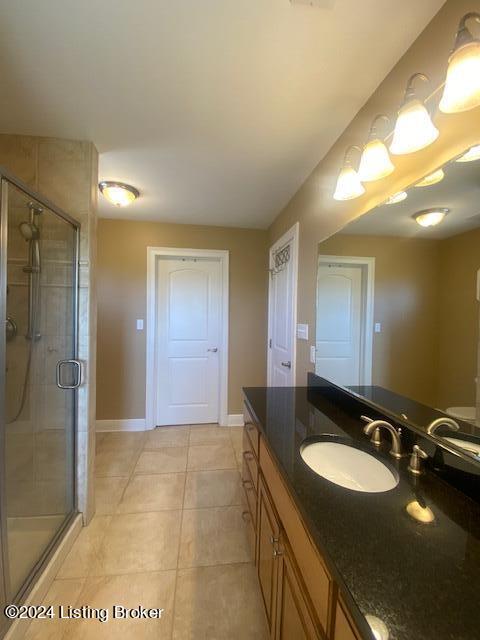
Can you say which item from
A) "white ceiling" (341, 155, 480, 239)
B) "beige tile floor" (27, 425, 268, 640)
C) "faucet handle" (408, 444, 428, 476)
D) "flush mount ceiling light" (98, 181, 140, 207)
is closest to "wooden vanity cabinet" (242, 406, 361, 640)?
"beige tile floor" (27, 425, 268, 640)

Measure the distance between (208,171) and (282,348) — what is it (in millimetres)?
1632

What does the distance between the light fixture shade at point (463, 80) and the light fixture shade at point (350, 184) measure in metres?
0.51

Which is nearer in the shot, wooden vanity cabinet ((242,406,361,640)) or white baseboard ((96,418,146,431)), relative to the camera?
wooden vanity cabinet ((242,406,361,640))

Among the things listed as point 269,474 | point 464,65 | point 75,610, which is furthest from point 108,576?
point 464,65

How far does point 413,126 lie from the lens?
0.92 metres

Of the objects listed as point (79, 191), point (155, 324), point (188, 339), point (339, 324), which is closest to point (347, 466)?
point (339, 324)

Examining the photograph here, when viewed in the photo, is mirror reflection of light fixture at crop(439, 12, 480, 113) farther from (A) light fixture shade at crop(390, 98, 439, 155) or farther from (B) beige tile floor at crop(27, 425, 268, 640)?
(B) beige tile floor at crop(27, 425, 268, 640)

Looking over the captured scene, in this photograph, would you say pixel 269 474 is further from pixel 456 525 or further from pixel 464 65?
pixel 464 65

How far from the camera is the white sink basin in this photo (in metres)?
0.99

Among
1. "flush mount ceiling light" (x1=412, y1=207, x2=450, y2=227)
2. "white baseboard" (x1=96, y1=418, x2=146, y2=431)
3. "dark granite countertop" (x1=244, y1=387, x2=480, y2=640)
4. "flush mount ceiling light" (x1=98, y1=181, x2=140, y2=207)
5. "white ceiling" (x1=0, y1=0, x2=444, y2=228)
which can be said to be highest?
"white ceiling" (x1=0, y1=0, x2=444, y2=228)

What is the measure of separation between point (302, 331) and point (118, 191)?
1.86m

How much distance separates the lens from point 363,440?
1136 mm

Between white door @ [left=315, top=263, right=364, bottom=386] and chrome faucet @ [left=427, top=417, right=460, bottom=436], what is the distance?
1.45 feet

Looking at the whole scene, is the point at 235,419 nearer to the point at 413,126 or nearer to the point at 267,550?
the point at 267,550
